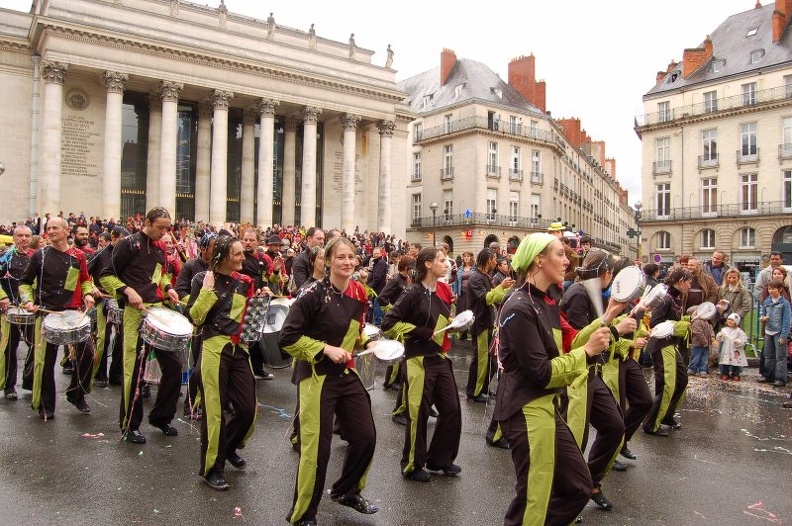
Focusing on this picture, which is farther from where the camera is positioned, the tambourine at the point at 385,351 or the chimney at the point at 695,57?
the chimney at the point at 695,57

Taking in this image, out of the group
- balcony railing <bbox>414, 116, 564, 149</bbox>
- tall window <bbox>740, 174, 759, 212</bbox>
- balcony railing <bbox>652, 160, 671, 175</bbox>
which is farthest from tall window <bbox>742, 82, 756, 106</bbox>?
balcony railing <bbox>414, 116, 564, 149</bbox>

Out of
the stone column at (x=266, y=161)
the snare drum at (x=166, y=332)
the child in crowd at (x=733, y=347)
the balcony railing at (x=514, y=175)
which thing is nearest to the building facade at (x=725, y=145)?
the balcony railing at (x=514, y=175)

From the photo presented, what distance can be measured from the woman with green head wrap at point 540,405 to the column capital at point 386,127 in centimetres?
4084

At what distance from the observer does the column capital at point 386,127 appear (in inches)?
1714

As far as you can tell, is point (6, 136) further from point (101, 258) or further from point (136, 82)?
point (101, 258)

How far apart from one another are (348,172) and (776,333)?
33184 mm

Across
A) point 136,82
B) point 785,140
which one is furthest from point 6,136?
point 785,140

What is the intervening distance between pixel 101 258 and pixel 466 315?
5.32 m

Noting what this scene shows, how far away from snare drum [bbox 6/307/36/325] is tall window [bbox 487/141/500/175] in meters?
49.2

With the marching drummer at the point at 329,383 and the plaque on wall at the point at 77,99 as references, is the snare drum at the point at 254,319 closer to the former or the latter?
the marching drummer at the point at 329,383

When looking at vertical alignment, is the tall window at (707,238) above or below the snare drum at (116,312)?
above

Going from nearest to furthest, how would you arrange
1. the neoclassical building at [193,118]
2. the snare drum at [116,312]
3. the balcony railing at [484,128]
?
the snare drum at [116,312] → the neoclassical building at [193,118] → the balcony railing at [484,128]

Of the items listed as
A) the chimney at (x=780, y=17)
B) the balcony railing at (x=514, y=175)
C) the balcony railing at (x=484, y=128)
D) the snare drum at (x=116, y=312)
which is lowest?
the snare drum at (x=116, y=312)

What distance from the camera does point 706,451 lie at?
7059 mm
